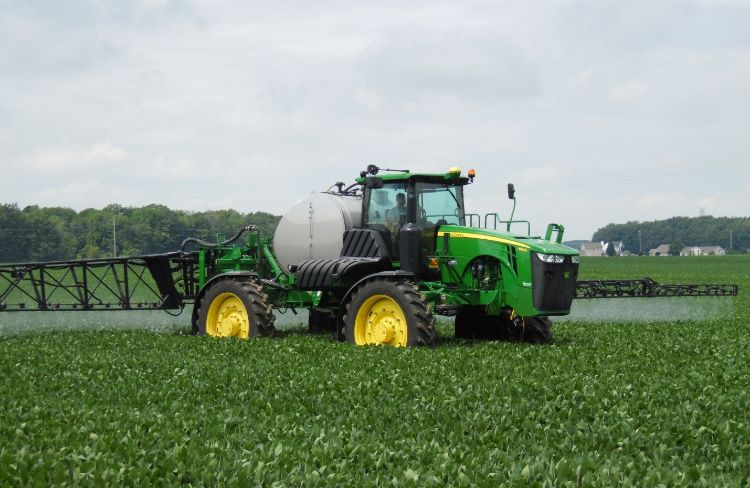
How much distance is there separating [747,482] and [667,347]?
28.7 ft

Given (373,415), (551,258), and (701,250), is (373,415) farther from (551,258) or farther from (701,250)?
(701,250)

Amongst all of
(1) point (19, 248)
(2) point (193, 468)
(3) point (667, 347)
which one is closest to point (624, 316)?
(3) point (667, 347)

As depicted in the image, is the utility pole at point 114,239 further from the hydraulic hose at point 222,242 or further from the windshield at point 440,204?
the windshield at point 440,204

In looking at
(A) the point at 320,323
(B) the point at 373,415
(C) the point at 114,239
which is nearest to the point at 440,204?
(A) the point at 320,323

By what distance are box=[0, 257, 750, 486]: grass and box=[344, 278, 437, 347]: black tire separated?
Answer: 0.49 meters

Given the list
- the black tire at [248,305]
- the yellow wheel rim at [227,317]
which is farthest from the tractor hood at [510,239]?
the yellow wheel rim at [227,317]

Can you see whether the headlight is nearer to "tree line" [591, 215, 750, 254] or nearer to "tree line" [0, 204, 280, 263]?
"tree line" [0, 204, 280, 263]

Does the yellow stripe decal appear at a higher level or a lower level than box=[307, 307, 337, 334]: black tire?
higher

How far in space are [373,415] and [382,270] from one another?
6888 millimetres

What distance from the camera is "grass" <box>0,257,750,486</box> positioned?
708 cm

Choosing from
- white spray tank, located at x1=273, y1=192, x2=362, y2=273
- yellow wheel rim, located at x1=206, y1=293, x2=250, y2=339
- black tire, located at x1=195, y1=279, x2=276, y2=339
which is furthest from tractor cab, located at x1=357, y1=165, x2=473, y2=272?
yellow wheel rim, located at x1=206, y1=293, x2=250, y2=339

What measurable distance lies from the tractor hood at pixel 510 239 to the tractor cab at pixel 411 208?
296 millimetres

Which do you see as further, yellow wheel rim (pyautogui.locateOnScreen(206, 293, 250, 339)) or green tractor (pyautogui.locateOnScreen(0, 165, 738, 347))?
yellow wheel rim (pyautogui.locateOnScreen(206, 293, 250, 339))

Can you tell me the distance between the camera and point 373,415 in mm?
9406
